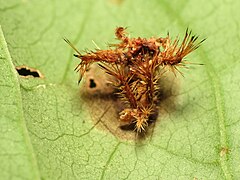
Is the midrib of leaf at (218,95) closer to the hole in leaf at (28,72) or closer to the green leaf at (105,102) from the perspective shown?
the green leaf at (105,102)

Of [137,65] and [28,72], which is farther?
[28,72]

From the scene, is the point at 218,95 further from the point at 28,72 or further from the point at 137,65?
the point at 28,72

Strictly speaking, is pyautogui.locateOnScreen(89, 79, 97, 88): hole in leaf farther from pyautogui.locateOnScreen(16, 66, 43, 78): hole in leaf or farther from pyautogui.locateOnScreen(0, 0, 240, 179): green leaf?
pyautogui.locateOnScreen(16, 66, 43, 78): hole in leaf

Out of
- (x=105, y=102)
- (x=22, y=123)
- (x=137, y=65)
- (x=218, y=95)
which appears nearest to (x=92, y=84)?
(x=105, y=102)

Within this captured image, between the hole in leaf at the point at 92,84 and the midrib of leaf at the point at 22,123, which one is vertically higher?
the hole in leaf at the point at 92,84

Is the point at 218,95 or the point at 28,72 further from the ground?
the point at 218,95

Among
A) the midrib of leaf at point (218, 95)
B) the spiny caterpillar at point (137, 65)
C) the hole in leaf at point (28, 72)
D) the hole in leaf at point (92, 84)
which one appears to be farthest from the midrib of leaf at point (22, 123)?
the midrib of leaf at point (218, 95)

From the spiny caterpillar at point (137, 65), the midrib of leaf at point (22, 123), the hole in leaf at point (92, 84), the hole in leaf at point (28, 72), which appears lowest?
the midrib of leaf at point (22, 123)
